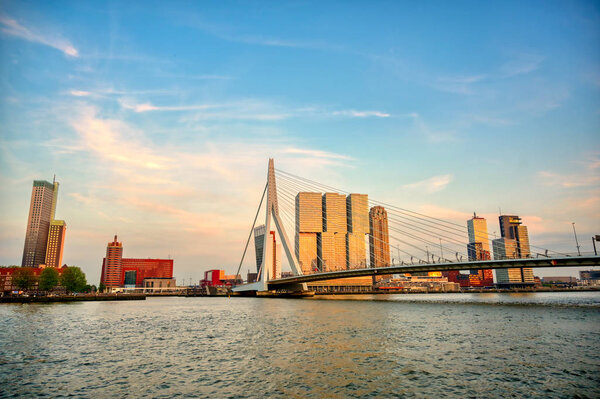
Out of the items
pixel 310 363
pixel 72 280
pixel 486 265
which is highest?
pixel 486 265

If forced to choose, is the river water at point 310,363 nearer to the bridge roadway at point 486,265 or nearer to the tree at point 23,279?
the bridge roadway at point 486,265

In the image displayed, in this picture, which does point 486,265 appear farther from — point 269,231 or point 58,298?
point 58,298

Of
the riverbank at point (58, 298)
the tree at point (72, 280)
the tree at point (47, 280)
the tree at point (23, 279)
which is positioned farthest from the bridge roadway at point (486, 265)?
the tree at point (23, 279)

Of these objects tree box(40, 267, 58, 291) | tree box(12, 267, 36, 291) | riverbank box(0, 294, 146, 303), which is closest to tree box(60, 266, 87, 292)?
tree box(40, 267, 58, 291)

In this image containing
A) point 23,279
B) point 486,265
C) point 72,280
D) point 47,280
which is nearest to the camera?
point 486,265

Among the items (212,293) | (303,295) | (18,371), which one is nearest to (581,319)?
(18,371)

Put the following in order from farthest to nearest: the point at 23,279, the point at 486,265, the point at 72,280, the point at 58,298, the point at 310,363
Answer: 1. the point at 72,280
2. the point at 23,279
3. the point at 58,298
4. the point at 486,265
5. the point at 310,363

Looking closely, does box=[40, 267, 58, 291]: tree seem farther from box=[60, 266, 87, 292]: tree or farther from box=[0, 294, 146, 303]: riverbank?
box=[60, 266, 87, 292]: tree

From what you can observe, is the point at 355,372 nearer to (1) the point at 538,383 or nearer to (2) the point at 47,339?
(1) the point at 538,383

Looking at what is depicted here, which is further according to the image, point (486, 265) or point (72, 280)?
point (72, 280)

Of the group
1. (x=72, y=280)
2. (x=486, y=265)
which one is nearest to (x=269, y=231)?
(x=486, y=265)

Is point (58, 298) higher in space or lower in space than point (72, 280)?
lower

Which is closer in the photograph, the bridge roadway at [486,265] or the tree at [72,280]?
the bridge roadway at [486,265]

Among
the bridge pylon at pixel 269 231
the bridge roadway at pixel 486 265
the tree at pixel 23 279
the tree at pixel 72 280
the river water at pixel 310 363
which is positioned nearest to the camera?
the river water at pixel 310 363
